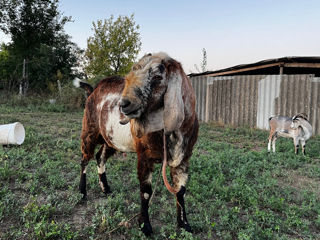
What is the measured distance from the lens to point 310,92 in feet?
26.8

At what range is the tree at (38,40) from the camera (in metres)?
24.3

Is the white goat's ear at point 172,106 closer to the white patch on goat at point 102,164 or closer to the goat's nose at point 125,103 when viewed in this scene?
the goat's nose at point 125,103

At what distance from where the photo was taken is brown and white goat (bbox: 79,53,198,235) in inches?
63.0

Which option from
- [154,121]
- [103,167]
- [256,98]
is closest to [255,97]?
[256,98]

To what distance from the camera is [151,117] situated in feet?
5.67

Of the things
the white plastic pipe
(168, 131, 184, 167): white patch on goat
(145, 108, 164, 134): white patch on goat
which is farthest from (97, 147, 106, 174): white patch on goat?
the white plastic pipe

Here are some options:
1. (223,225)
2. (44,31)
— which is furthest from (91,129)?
(44,31)

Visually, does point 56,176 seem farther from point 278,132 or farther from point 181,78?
point 278,132

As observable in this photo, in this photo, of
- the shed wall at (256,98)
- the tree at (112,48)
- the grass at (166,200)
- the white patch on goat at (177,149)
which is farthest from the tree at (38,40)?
the white patch on goat at (177,149)

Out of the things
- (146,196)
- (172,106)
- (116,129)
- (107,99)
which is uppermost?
(107,99)

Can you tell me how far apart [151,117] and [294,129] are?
5.53 meters

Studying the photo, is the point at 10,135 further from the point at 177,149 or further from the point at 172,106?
the point at 172,106

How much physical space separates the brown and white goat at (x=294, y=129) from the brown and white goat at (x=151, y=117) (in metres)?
4.70

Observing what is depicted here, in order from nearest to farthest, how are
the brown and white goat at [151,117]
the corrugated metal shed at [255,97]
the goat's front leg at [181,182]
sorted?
the brown and white goat at [151,117]
the goat's front leg at [181,182]
the corrugated metal shed at [255,97]
